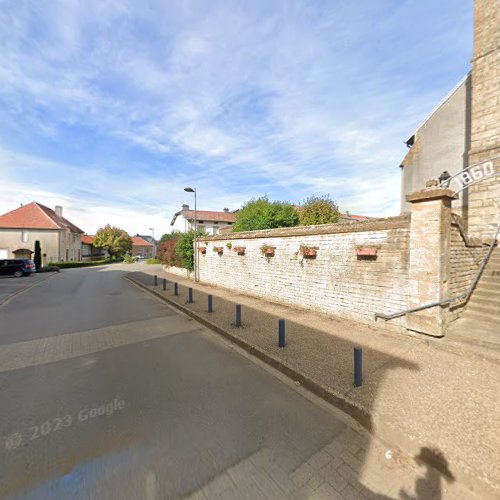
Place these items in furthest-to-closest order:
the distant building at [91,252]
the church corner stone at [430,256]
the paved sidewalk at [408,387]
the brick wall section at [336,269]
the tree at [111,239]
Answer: the distant building at [91,252], the tree at [111,239], the brick wall section at [336,269], the church corner stone at [430,256], the paved sidewalk at [408,387]

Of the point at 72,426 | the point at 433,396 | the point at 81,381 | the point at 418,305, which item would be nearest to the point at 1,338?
the point at 81,381

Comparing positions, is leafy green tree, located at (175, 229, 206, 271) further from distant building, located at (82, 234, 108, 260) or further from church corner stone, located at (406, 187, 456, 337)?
distant building, located at (82, 234, 108, 260)

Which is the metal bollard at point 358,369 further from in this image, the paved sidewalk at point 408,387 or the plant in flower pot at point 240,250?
the plant in flower pot at point 240,250

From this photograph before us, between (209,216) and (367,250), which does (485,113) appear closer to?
(367,250)

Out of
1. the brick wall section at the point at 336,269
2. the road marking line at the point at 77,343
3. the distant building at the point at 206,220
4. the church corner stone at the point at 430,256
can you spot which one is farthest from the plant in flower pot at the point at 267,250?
the distant building at the point at 206,220

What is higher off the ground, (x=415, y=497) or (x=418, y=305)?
(x=418, y=305)

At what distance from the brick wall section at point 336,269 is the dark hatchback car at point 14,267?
22664 mm

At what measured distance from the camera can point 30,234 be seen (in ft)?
107

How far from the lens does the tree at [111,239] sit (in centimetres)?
4978

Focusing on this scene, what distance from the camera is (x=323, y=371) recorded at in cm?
402

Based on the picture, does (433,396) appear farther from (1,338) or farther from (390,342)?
(1,338)

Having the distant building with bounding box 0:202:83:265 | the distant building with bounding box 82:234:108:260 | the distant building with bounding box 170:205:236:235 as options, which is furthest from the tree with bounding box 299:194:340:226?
the distant building with bounding box 82:234:108:260

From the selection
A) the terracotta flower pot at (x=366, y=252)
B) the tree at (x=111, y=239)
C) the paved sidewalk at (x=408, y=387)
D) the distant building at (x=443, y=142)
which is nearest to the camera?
the paved sidewalk at (x=408, y=387)

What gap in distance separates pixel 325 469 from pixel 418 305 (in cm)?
443
